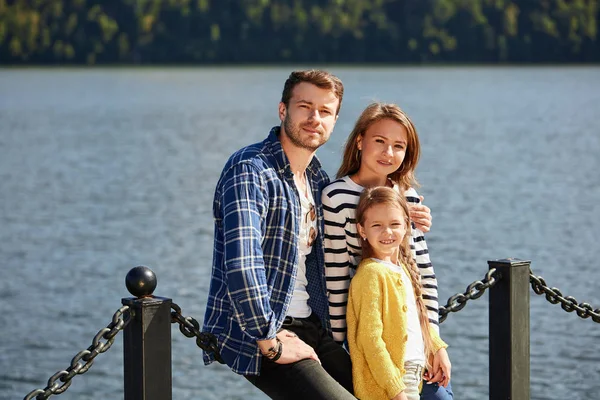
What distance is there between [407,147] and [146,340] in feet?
4.67

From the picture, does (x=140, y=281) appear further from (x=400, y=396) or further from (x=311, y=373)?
(x=400, y=396)

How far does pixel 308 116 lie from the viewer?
4.25 metres

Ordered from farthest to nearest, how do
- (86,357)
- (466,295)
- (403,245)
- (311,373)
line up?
(466,295)
(403,245)
(311,373)
(86,357)

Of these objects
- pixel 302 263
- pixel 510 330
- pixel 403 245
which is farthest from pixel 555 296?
pixel 302 263

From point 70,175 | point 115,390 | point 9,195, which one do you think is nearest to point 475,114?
point 70,175

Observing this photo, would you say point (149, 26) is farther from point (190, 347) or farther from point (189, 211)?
point (190, 347)

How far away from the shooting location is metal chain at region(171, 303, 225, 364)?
4.12 m

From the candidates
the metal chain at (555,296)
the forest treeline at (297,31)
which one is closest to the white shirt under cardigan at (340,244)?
the metal chain at (555,296)

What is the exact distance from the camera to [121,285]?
59.4 feet

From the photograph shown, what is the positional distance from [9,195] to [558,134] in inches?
980

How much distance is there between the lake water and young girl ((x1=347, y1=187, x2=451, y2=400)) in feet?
2.91

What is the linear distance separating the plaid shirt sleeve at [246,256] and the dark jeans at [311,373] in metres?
0.20

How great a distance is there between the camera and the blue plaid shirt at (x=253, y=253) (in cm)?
395

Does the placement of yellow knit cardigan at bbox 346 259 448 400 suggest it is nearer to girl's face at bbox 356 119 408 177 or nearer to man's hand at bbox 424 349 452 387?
man's hand at bbox 424 349 452 387
